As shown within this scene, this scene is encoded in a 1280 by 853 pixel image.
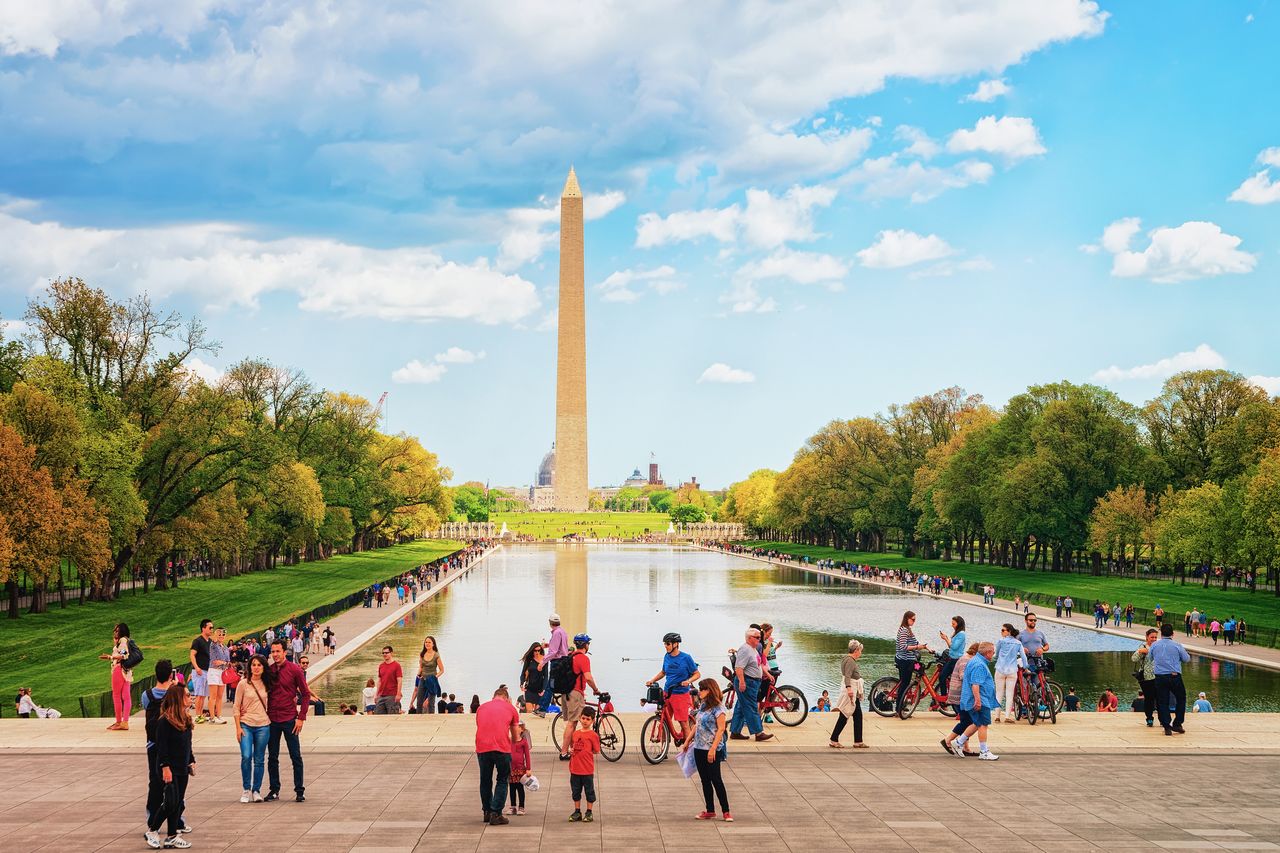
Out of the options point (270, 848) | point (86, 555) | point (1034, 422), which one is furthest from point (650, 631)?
point (1034, 422)

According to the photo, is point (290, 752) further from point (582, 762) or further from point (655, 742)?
point (655, 742)

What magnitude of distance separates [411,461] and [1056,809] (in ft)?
312

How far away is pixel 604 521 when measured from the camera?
188 m

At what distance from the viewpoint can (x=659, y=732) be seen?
16.2 metres

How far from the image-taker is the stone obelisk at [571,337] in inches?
5664

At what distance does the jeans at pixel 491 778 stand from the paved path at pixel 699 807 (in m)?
0.26

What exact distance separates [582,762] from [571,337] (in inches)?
5317

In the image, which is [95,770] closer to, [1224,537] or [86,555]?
[86,555]

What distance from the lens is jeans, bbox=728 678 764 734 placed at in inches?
680

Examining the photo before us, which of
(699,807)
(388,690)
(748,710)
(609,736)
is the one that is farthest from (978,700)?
(388,690)

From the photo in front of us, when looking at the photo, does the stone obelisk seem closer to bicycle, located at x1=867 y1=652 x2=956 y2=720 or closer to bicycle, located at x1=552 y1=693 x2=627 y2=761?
bicycle, located at x1=867 y1=652 x2=956 y2=720

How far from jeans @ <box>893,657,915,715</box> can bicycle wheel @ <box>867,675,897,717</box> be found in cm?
35

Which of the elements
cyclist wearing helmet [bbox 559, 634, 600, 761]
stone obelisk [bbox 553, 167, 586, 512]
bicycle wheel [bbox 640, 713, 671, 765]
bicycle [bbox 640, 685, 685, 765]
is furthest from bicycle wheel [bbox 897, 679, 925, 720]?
stone obelisk [bbox 553, 167, 586, 512]

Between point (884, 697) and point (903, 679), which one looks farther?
point (884, 697)
